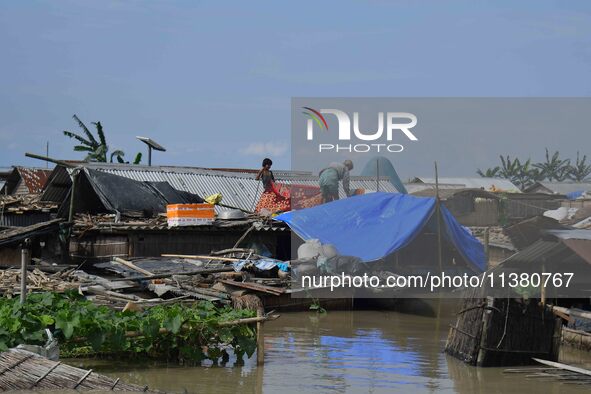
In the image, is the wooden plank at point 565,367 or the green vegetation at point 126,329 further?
the wooden plank at point 565,367

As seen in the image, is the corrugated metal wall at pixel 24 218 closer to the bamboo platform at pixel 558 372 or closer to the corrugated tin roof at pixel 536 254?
the corrugated tin roof at pixel 536 254

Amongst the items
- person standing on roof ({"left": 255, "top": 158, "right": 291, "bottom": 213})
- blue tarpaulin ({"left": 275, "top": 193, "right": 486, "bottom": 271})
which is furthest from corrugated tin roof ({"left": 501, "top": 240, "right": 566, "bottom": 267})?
person standing on roof ({"left": 255, "top": 158, "right": 291, "bottom": 213})

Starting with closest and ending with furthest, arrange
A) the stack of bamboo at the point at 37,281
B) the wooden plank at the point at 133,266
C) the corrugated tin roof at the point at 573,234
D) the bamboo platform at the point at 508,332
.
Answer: the bamboo platform at the point at 508,332 → the corrugated tin roof at the point at 573,234 → the stack of bamboo at the point at 37,281 → the wooden plank at the point at 133,266

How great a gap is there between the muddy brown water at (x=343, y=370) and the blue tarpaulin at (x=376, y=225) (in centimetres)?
293

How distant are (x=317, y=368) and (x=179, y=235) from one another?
28.5 ft

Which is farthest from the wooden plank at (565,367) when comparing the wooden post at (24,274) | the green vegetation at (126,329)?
the wooden post at (24,274)

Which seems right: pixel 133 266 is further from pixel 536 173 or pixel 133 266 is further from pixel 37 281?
pixel 536 173

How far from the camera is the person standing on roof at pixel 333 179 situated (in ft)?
61.4

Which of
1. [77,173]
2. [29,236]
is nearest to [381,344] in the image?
[29,236]

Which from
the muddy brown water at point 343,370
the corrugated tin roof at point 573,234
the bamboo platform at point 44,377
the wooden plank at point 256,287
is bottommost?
the muddy brown water at point 343,370

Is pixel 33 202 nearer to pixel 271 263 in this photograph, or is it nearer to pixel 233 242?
pixel 233 242

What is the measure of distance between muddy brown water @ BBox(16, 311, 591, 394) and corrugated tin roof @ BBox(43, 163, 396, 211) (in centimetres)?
1052

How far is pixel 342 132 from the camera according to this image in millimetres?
17078

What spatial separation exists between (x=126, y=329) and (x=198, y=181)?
16.6 metres
